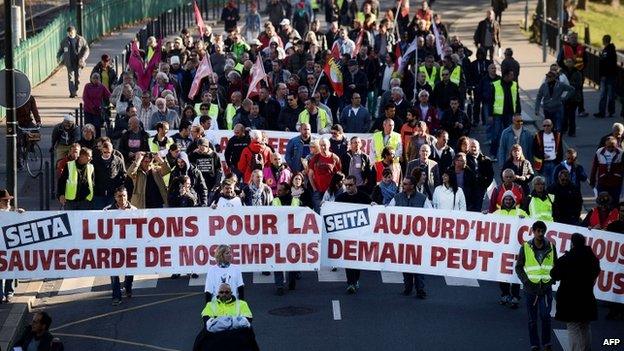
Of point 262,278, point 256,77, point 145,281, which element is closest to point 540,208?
point 262,278

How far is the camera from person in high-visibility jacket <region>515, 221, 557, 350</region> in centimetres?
1833

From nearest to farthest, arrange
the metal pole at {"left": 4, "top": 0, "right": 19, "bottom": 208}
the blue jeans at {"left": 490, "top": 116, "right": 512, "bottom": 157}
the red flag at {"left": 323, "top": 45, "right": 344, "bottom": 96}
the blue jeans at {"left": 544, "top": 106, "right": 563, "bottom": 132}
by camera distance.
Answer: the metal pole at {"left": 4, "top": 0, "right": 19, "bottom": 208}, the blue jeans at {"left": 490, "top": 116, "right": 512, "bottom": 157}, the red flag at {"left": 323, "top": 45, "right": 344, "bottom": 96}, the blue jeans at {"left": 544, "top": 106, "right": 563, "bottom": 132}

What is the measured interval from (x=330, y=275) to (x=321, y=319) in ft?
8.17

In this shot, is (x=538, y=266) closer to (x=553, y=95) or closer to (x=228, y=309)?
(x=228, y=309)

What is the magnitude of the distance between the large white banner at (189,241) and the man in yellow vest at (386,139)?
4.69 m

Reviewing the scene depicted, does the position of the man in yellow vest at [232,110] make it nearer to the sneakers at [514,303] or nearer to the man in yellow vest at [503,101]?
the man in yellow vest at [503,101]

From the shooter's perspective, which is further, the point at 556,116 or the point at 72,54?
the point at 72,54

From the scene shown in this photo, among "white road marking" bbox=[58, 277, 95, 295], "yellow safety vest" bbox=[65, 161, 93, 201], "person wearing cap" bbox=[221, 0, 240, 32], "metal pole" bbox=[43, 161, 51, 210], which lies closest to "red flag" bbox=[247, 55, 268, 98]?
"metal pole" bbox=[43, 161, 51, 210]

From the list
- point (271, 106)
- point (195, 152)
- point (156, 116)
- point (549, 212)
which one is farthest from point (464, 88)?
point (549, 212)

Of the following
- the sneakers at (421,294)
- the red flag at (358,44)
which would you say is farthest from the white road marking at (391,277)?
the red flag at (358,44)

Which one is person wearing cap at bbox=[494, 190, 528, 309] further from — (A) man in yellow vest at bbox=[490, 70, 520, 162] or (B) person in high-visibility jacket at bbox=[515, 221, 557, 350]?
(A) man in yellow vest at bbox=[490, 70, 520, 162]

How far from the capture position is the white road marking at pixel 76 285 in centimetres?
2206

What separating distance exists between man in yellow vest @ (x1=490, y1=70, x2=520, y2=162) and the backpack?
6.96 metres

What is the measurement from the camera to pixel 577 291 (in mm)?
17594
